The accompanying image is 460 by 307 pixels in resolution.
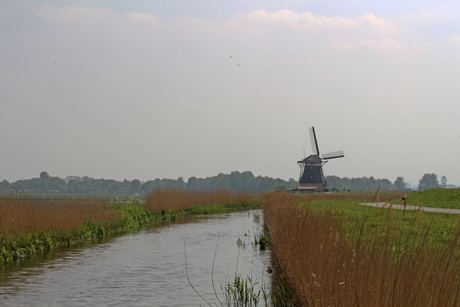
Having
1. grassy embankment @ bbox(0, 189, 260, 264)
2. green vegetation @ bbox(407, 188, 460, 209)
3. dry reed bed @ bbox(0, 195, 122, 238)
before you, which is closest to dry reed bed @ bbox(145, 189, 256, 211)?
grassy embankment @ bbox(0, 189, 260, 264)

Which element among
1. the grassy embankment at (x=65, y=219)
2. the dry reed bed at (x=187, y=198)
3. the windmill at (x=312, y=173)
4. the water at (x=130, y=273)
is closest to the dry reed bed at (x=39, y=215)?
the grassy embankment at (x=65, y=219)

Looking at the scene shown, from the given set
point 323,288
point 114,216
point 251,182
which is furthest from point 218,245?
point 251,182

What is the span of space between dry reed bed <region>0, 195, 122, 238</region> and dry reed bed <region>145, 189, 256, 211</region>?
10.8m

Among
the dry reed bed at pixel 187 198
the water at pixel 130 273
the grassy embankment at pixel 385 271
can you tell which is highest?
the dry reed bed at pixel 187 198

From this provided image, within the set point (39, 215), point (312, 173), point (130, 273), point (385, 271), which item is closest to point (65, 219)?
point (39, 215)

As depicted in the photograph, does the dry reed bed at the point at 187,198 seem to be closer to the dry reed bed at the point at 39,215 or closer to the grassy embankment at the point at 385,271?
the dry reed bed at the point at 39,215

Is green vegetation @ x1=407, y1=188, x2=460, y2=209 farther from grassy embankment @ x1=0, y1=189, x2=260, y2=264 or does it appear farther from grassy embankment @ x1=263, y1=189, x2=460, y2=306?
grassy embankment @ x1=263, y1=189, x2=460, y2=306

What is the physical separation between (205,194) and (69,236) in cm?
2442

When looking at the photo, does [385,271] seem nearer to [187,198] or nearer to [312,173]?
[187,198]

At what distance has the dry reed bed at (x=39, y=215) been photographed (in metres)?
14.8

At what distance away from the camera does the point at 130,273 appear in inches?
489

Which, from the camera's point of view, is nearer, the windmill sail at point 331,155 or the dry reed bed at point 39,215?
the dry reed bed at point 39,215

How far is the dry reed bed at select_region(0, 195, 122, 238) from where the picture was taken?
14.8m

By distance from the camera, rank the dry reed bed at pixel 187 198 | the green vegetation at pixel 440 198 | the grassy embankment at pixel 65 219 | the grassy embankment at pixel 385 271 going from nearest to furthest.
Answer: the grassy embankment at pixel 385 271 < the grassy embankment at pixel 65 219 < the green vegetation at pixel 440 198 < the dry reed bed at pixel 187 198
